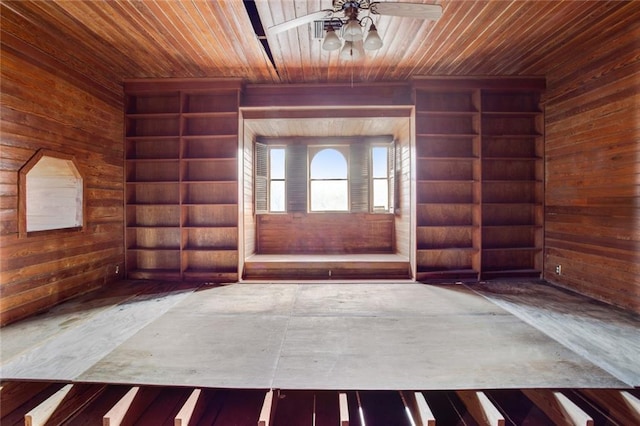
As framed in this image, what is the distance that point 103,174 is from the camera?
4074 mm

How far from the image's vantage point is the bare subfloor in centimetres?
202

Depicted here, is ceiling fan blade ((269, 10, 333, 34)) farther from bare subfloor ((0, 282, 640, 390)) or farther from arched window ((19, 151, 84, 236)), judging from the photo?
arched window ((19, 151, 84, 236))

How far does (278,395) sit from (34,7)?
4.31 m

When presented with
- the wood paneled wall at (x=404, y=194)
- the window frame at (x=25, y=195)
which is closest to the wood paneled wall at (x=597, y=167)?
the wood paneled wall at (x=404, y=194)

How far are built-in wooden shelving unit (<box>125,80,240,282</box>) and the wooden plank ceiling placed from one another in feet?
1.68

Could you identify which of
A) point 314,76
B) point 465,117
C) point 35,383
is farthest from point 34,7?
point 465,117

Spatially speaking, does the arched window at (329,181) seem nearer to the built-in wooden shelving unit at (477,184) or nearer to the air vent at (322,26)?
the built-in wooden shelving unit at (477,184)

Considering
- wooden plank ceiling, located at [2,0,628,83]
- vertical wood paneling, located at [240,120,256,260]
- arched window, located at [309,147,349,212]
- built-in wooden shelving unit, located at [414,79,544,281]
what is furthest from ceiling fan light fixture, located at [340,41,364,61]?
arched window, located at [309,147,349,212]

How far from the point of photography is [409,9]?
88.6 inches

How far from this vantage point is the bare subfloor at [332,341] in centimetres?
202

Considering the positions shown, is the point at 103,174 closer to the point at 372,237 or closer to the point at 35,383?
the point at 35,383

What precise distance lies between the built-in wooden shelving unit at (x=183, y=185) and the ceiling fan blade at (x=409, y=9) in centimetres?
284

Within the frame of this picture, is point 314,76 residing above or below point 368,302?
above

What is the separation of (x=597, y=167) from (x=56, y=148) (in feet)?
22.1
